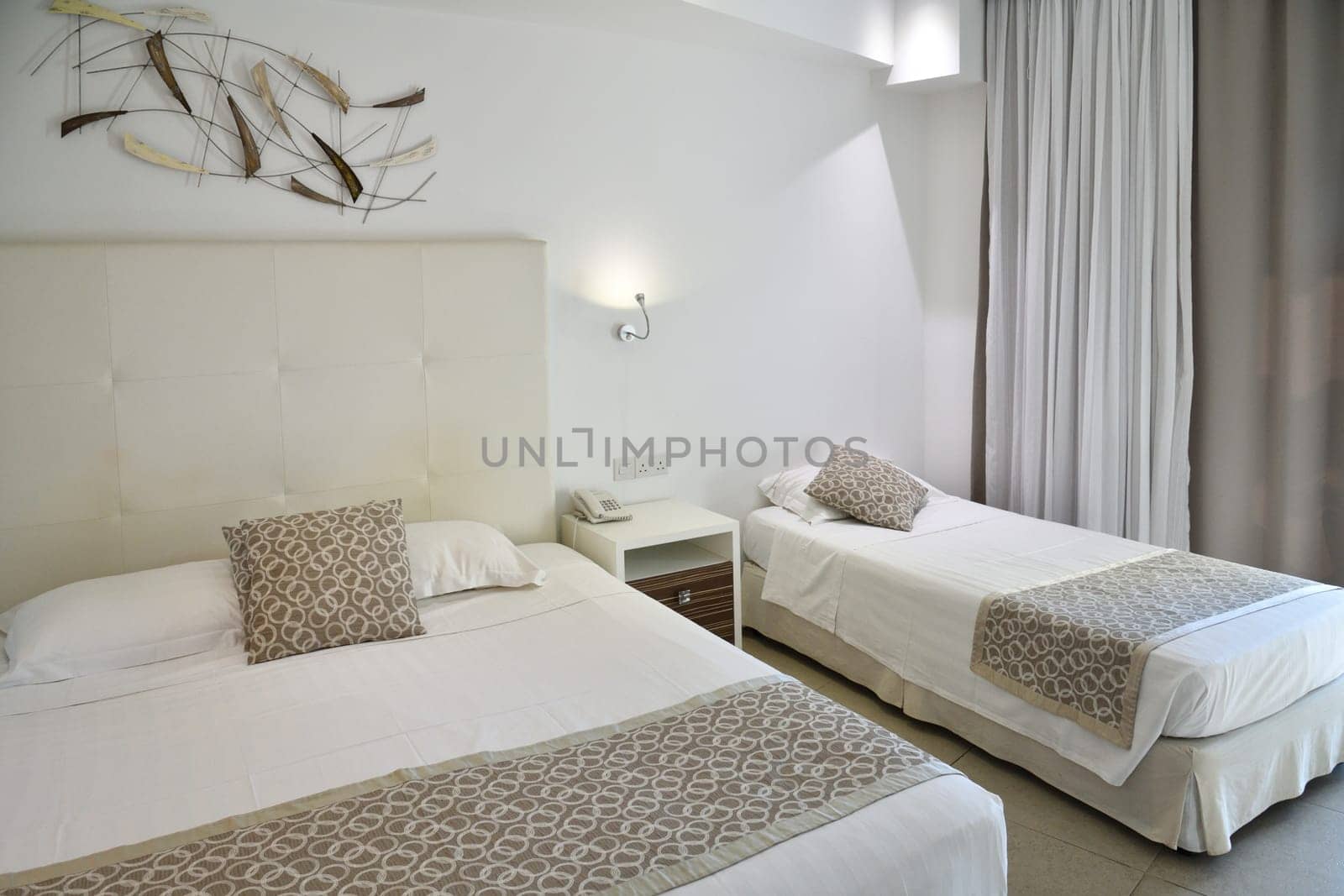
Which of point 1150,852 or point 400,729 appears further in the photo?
point 1150,852

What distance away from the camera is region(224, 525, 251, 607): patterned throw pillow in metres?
2.45

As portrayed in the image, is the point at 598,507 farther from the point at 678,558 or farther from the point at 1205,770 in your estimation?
the point at 1205,770

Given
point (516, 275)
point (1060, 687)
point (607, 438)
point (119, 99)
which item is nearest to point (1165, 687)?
point (1060, 687)

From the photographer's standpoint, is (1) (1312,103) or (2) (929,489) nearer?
(1) (1312,103)

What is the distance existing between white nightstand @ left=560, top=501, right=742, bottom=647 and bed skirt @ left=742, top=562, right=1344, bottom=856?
0.85m

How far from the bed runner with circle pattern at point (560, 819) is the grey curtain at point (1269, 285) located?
7.16 ft

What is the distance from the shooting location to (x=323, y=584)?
2.44 m

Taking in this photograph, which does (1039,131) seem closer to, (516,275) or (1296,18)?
(1296,18)

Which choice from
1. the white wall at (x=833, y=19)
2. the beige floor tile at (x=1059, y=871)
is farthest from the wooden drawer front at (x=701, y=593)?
the white wall at (x=833, y=19)

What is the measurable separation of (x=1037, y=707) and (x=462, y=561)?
169 cm

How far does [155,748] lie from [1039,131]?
146 inches

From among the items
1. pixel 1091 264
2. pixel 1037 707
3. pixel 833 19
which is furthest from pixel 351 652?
pixel 1091 264

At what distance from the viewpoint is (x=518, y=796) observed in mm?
1697

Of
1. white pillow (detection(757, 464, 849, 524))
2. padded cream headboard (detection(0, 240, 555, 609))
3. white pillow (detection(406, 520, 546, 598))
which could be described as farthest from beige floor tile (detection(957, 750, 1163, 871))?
padded cream headboard (detection(0, 240, 555, 609))
